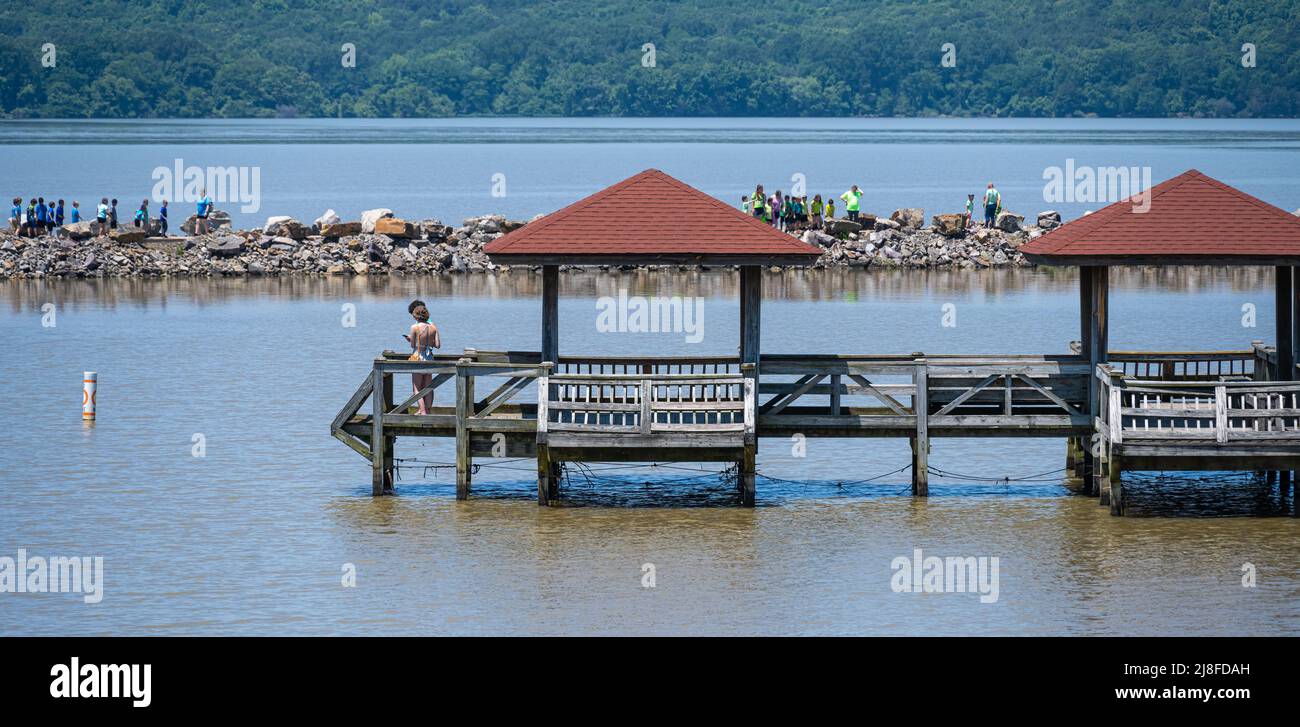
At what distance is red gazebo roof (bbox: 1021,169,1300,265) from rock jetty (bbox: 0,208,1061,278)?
3888cm

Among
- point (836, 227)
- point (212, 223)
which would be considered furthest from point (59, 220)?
point (836, 227)

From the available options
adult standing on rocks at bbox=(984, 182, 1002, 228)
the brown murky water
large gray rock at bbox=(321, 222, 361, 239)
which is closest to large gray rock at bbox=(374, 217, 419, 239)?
Result: large gray rock at bbox=(321, 222, 361, 239)

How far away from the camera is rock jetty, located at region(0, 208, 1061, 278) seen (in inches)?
2489

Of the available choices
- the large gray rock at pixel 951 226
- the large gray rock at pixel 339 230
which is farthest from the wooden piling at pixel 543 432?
the large gray rock at pixel 951 226

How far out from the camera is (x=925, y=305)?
2147 inches

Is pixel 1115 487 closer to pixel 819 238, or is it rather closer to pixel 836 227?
pixel 819 238

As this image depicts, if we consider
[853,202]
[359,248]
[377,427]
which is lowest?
[377,427]

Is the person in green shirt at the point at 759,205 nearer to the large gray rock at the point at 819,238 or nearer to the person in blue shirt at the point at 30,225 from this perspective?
the large gray rock at the point at 819,238

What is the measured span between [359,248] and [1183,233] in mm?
43516

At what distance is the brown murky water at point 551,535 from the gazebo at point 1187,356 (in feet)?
3.34

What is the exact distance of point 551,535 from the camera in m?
23.9

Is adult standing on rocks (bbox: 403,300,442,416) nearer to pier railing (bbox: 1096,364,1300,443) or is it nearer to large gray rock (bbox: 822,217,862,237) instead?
pier railing (bbox: 1096,364,1300,443)
